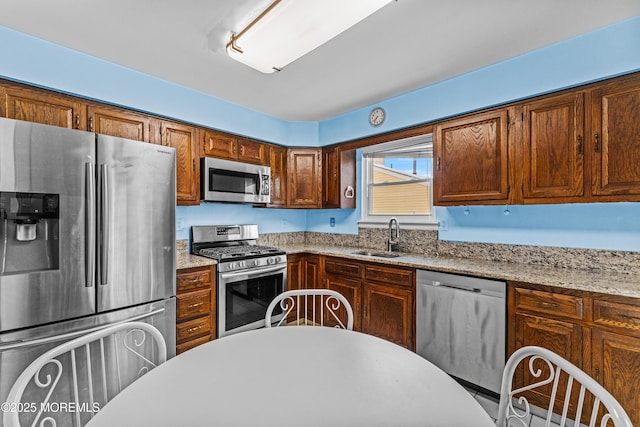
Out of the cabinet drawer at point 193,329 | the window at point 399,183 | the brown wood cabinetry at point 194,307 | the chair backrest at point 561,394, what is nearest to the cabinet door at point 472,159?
the window at point 399,183

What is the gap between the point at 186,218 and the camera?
9.87ft

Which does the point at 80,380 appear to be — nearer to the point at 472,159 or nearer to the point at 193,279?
the point at 193,279

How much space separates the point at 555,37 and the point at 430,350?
243cm

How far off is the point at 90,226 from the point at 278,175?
6.81 feet

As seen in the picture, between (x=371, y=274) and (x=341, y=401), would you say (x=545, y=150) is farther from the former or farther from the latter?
(x=341, y=401)

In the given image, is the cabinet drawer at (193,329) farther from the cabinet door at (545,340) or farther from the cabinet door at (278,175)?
the cabinet door at (545,340)

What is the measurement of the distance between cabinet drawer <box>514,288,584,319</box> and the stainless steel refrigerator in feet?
7.92

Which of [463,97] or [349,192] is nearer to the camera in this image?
[463,97]

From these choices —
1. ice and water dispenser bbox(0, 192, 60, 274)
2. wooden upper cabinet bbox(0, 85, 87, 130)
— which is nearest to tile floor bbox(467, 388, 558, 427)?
ice and water dispenser bbox(0, 192, 60, 274)

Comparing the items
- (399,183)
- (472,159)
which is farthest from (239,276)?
(472,159)

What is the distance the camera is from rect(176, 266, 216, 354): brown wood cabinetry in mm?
2332

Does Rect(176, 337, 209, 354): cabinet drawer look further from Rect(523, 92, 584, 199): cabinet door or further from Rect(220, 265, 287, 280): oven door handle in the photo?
Answer: Rect(523, 92, 584, 199): cabinet door

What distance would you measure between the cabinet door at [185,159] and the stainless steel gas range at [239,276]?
0.47 metres

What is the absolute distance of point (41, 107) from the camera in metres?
1.97
